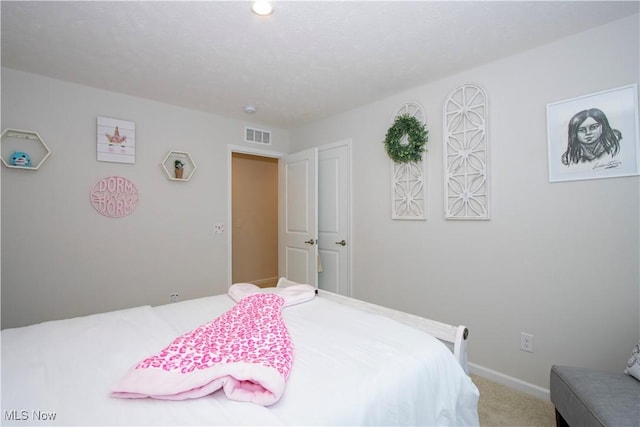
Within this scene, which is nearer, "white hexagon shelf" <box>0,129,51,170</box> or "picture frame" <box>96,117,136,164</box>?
"white hexagon shelf" <box>0,129,51,170</box>

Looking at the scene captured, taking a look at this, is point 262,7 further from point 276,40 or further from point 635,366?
point 635,366

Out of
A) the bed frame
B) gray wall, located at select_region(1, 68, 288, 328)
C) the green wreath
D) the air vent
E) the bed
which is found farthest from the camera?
the air vent

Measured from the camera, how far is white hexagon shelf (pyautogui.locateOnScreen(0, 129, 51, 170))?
2396 millimetres

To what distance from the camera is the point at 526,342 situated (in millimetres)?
2166

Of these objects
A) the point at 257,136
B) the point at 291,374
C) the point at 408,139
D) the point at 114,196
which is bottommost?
the point at 291,374

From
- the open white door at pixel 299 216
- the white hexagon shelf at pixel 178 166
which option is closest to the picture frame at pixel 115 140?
the white hexagon shelf at pixel 178 166

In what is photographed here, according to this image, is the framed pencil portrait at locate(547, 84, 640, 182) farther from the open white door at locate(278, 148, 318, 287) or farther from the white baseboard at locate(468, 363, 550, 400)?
the open white door at locate(278, 148, 318, 287)

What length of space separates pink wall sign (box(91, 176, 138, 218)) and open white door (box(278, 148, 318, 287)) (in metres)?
1.70

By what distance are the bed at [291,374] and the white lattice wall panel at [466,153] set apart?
A: 122cm

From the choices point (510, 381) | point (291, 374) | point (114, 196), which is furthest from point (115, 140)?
point (510, 381)

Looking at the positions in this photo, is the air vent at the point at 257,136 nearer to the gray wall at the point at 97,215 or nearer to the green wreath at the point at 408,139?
the gray wall at the point at 97,215

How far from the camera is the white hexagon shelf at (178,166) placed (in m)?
3.15

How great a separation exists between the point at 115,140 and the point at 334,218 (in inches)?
90.8

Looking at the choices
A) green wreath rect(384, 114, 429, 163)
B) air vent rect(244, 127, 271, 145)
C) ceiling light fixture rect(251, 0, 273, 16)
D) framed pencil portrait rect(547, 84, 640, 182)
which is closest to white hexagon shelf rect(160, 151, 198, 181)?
air vent rect(244, 127, 271, 145)
